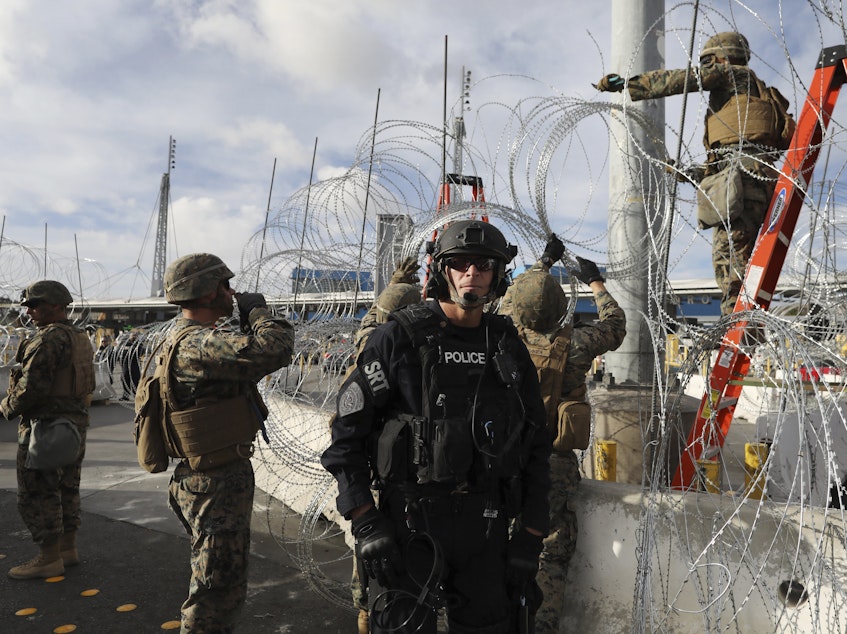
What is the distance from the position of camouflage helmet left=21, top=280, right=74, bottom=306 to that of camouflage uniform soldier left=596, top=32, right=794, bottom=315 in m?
4.05

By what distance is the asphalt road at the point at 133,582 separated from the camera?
132 inches

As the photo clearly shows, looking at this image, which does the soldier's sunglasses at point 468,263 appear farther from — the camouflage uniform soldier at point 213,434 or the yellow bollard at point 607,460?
the yellow bollard at point 607,460

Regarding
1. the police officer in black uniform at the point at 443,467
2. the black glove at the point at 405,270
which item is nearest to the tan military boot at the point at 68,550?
the black glove at the point at 405,270

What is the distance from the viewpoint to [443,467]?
2029 mm

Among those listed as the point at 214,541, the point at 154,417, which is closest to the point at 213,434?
the point at 154,417

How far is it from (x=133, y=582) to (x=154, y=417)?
68.0 inches

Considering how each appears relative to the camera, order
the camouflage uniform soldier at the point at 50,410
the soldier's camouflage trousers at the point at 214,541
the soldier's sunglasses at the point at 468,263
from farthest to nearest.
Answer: the camouflage uniform soldier at the point at 50,410
the soldier's camouflage trousers at the point at 214,541
the soldier's sunglasses at the point at 468,263

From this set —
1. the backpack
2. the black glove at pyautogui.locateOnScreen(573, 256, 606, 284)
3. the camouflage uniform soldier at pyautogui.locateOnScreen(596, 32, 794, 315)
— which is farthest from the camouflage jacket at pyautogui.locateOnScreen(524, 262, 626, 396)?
the backpack

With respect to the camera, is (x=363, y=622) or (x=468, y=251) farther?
(x=363, y=622)

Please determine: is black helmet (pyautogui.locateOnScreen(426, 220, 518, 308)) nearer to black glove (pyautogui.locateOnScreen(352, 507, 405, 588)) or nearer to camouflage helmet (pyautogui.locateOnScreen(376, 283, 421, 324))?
black glove (pyautogui.locateOnScreen(352, 507, 405, 588))

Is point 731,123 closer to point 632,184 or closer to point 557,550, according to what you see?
point 632,184

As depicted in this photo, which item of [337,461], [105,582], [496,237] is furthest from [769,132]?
[105,582]

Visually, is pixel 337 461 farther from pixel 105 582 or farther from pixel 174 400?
pixel 105 582

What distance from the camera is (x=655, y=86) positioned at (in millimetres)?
4000
